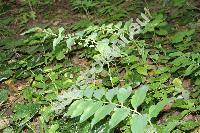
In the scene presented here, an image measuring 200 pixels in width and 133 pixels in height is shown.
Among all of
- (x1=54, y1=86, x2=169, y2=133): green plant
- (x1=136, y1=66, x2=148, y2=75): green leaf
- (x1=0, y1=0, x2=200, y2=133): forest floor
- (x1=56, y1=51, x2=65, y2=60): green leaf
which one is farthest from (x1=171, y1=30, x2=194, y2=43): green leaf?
(x1=54, y1=86, x2=169, y2=133): green plant

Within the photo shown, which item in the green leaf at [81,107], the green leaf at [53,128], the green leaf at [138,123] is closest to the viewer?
the green leaf at [138,123]

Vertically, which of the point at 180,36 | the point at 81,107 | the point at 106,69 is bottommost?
the point at 106,69

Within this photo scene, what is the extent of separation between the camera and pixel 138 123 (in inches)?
64.7

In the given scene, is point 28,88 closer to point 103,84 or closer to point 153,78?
point 103,84

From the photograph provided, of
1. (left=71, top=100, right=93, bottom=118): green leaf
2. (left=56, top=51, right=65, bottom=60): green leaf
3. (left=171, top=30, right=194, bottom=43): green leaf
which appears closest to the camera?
(left=71, top=100, right=93, bottom=118): green leaf

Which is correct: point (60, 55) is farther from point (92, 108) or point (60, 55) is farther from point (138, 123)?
point (138, 123)

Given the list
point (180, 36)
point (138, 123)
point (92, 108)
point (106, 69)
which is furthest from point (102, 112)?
point (180, 36)

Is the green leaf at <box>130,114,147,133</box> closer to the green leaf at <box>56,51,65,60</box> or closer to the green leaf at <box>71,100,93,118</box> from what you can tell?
the green leaf at <box>71,100,93,118</box>

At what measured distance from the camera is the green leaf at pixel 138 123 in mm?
1617

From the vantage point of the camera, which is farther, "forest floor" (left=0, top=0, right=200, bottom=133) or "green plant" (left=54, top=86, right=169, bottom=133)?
"forest floor" (left=0, top=0, right=200, bottom=133)

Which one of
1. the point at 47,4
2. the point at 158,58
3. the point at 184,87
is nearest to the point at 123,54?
the point at 158,58

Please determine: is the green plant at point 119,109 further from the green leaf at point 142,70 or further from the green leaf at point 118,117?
the green leaf at point 142,70

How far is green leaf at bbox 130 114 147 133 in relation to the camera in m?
1.62

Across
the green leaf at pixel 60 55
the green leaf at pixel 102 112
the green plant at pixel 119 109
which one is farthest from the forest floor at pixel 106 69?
the green leaf at pixel 102 112
